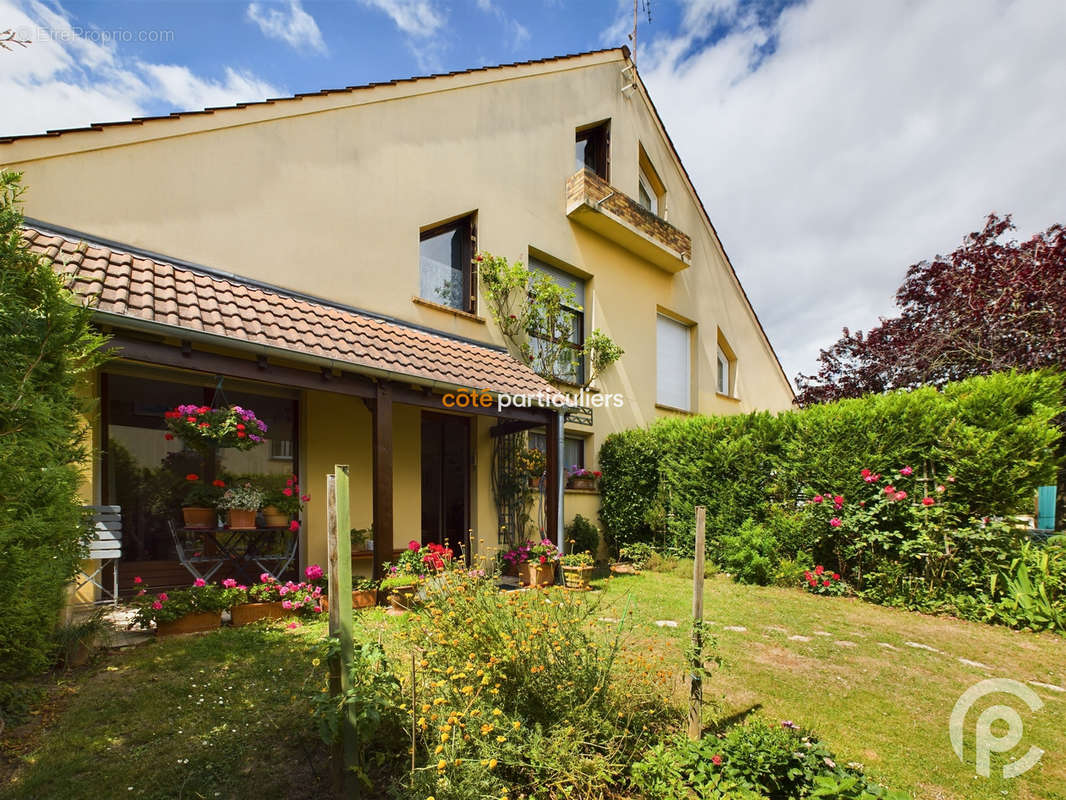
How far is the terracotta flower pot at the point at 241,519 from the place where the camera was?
193 inches

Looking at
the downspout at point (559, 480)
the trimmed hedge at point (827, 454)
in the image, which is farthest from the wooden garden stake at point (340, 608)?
the trimmed hedge at point (827, 454)

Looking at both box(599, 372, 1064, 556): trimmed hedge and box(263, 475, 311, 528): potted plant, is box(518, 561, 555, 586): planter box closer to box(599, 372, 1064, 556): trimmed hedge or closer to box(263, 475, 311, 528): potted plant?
box(599, 372, 1064, 556): trimmed hedge

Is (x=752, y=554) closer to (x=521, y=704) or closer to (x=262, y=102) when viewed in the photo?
(x=521, y=704)

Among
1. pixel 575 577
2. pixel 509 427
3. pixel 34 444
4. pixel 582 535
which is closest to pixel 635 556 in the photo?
pixel 582 535

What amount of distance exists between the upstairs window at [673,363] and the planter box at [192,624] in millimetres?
9339

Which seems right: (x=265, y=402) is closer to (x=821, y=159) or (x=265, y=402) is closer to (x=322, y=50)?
(x=322, y=50)

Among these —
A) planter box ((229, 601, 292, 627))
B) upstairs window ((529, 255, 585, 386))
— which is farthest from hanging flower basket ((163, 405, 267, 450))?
upstairs window ((529, 255, 585, 386))

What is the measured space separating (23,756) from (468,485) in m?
5.65

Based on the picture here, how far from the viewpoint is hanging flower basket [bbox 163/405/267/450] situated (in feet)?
15.0

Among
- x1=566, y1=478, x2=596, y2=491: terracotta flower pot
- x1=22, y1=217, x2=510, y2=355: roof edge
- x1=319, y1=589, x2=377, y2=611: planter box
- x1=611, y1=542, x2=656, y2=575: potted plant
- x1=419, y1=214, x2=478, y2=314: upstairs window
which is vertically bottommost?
x1=611, y1=542, x2=656, y2=575: potted plant

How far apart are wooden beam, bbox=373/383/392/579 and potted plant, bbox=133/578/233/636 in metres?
1.42

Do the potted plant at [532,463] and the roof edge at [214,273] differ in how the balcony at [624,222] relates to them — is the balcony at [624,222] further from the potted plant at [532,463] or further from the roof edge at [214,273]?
the potted plant at [532,463]

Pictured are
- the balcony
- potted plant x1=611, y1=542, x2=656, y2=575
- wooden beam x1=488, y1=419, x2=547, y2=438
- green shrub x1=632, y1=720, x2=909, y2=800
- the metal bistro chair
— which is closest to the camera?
green shrub x1=632, y1=720, x2=909, y2=800

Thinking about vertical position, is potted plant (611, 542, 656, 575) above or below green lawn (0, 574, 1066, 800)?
below
